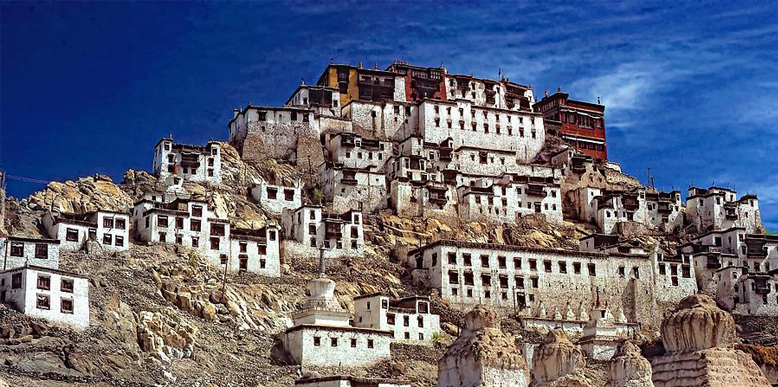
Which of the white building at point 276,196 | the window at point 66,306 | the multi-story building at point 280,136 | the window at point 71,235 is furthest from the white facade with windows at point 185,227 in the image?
the multi-story building at point 280,136

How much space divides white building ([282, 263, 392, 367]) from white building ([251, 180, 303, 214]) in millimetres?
17954

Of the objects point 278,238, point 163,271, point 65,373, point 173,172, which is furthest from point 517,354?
point 173,172

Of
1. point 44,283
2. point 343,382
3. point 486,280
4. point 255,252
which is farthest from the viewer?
point 486,280

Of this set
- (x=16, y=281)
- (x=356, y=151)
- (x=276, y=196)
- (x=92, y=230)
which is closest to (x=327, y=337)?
(x=92, y=230)

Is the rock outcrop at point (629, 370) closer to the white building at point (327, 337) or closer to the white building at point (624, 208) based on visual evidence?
the white building at point (327, 337)

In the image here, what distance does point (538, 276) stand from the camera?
71.1 m

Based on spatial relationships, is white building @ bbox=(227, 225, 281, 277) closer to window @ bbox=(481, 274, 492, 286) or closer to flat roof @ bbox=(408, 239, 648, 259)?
flat roof @ bbox=(408, 239, 648, 259)

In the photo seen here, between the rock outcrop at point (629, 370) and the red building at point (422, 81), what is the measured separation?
232ft

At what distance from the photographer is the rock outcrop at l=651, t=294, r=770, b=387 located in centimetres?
2127

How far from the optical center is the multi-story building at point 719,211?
8762cm

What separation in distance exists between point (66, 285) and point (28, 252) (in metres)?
5.24

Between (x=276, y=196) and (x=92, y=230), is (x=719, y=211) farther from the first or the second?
(x=92, y=230)

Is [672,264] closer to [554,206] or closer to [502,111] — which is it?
[554,206]

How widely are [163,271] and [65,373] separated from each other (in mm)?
14223
